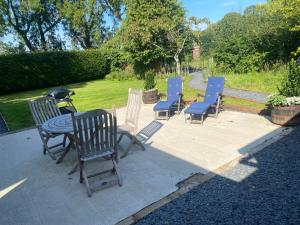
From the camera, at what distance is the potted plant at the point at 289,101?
5461 millimetres

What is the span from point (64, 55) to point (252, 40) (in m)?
13.2

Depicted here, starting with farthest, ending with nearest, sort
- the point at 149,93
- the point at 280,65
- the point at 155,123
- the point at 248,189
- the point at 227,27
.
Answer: the point at 227,27, the point at 280,65, the point at 149,93, the point at 155,123, the point at 248,189

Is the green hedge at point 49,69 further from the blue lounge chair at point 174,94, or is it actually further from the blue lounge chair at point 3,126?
the blue lounge chair at point 174,94

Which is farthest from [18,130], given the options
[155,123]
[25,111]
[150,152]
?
[150,152]

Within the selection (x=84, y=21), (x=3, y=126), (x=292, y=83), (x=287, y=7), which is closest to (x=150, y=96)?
(x=292, y=83)

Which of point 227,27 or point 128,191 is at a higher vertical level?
point 227,27

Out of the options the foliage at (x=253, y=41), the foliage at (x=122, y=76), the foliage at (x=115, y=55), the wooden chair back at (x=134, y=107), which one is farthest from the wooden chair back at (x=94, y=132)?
the foliage at (x=115, y=55)

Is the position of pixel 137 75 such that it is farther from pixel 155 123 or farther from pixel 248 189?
pixel 248 189

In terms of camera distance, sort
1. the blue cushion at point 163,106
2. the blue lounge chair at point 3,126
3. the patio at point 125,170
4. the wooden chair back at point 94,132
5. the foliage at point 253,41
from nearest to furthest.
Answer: the patio at point 125,170
the wooden chair back at point 94,132
the blue cushion at point 163,106
the blue lounge chair at point 3,126
the foliage at point 253,41

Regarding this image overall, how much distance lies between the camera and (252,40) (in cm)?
1316

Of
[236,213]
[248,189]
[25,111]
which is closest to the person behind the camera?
[236,213]

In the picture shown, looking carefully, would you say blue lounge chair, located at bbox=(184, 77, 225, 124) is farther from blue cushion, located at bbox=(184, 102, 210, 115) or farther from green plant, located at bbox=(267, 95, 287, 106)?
green plant, located at bbox=(267, 95, 287, 106)

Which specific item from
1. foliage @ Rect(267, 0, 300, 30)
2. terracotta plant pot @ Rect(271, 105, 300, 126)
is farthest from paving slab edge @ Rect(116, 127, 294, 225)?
foliage @ Rect(267, 0, 300, 30)

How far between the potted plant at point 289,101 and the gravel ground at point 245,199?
1679 millimetres
